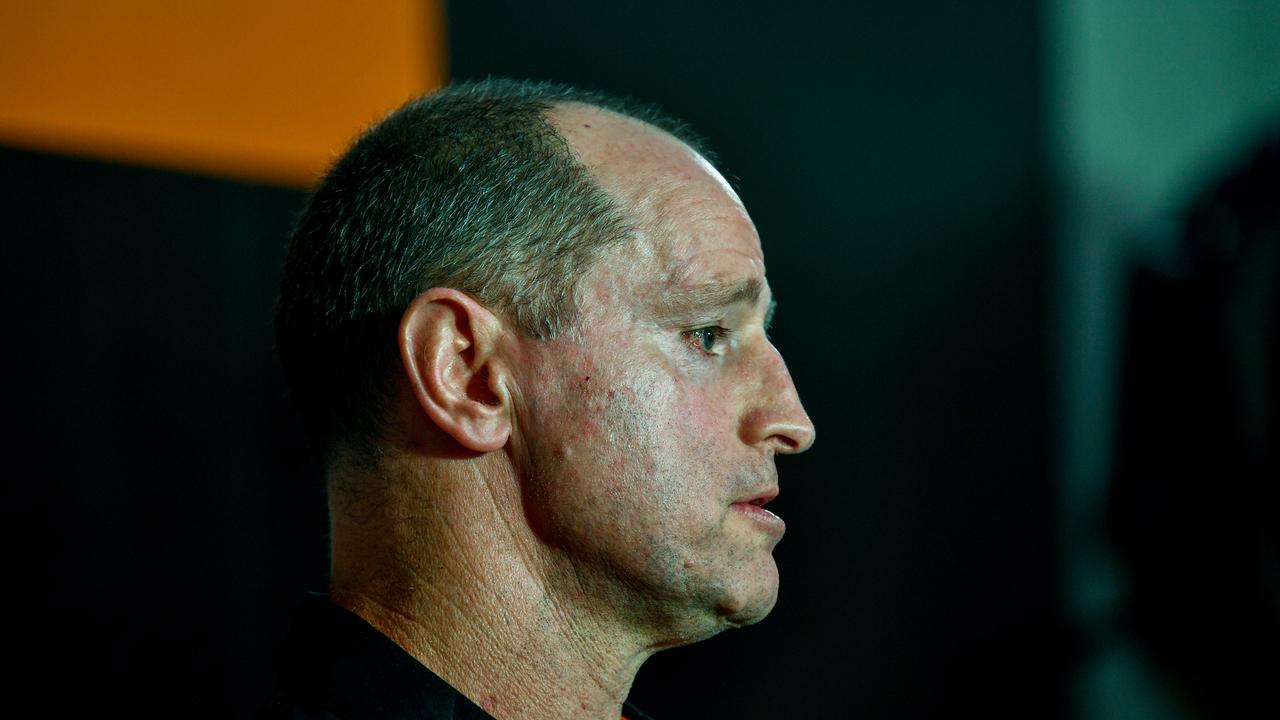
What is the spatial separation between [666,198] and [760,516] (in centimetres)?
34

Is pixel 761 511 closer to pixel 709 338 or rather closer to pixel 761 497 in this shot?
pixel 761 497

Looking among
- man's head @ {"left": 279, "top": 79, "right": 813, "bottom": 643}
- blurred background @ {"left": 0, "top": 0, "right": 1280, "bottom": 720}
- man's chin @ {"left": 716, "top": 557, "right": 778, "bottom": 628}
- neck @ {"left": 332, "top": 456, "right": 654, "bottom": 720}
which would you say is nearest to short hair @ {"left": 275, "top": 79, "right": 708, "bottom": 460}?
man's head @ {"left": 279, "top": 79, "right": 813, "bottom": 643}

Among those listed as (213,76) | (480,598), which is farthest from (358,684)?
(213,76)

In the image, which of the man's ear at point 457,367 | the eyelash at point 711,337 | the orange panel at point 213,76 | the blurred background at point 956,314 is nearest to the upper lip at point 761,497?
the eyelash at point 711,337

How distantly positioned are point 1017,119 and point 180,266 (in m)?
2.02

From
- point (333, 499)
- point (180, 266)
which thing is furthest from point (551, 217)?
point (180, 266)

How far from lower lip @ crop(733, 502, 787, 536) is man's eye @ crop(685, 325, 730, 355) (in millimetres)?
160

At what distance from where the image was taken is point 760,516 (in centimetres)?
129

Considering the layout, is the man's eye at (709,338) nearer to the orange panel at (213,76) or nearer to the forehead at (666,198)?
the forehead at (666,198)

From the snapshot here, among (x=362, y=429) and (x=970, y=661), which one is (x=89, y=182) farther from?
(x=970, y=661)

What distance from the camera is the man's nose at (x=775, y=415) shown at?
128 cm

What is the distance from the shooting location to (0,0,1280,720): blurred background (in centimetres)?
216

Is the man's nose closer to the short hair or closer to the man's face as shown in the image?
the man's face

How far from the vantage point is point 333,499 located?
1.32 m
